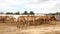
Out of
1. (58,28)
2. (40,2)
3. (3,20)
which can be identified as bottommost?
(58,28)

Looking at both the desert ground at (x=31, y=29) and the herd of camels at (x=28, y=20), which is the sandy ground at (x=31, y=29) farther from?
the herd of camels at (x=28, y=20)

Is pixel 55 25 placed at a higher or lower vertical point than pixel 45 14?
lower

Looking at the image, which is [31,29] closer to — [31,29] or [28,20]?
[31,29]

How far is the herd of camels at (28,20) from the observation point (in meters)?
3.82

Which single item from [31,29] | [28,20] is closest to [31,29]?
[31,29]

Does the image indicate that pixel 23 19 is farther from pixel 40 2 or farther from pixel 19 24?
pixel 40 2

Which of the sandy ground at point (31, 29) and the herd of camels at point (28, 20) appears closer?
the sandy ground at point (31, 29)

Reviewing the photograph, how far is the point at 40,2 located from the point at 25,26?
0.71 meters

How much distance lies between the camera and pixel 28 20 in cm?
394

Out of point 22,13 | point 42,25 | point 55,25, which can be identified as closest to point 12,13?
point 22,13

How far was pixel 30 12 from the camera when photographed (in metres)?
3.79

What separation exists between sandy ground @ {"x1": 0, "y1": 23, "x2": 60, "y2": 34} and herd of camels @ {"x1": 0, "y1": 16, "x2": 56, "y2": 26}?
0.11 meters

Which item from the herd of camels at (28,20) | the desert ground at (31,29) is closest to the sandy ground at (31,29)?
the desert ground at (31,29)

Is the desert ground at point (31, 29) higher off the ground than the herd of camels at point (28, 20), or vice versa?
the herd of camels at point (28, 20)
